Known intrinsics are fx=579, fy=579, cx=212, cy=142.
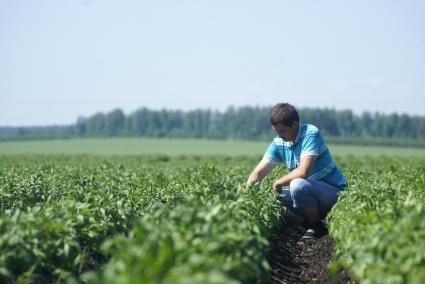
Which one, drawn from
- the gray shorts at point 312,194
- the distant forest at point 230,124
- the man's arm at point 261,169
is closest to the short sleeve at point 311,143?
the gray shorts at point 312,194

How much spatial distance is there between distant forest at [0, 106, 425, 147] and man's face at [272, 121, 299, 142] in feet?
315

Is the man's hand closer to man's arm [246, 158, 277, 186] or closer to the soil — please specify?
man's arm [246, 158, 277, 186]

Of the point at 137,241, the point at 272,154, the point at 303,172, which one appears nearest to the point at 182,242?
the point at 137,241

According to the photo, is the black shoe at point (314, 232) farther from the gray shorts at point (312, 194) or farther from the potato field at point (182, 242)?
the potato field at point (182, 242)

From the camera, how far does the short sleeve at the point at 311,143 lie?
8.94 m

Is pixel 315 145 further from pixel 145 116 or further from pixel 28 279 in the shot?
pixel 145 116

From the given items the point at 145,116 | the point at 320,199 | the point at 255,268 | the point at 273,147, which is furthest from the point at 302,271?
the point at 145,116

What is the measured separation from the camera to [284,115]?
29.2 feet

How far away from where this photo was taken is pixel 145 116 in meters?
134

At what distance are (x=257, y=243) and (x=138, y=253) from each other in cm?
176

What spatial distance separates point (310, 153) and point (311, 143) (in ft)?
0.55

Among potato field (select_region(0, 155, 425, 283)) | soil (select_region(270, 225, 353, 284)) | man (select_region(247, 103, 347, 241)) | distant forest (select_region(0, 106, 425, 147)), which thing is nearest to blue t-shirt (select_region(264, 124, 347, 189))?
man (select_region(247, 103, 347, 241))

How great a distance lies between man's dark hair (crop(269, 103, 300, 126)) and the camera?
8922 mm

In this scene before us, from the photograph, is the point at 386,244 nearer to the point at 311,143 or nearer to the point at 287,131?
the point at 311,143
